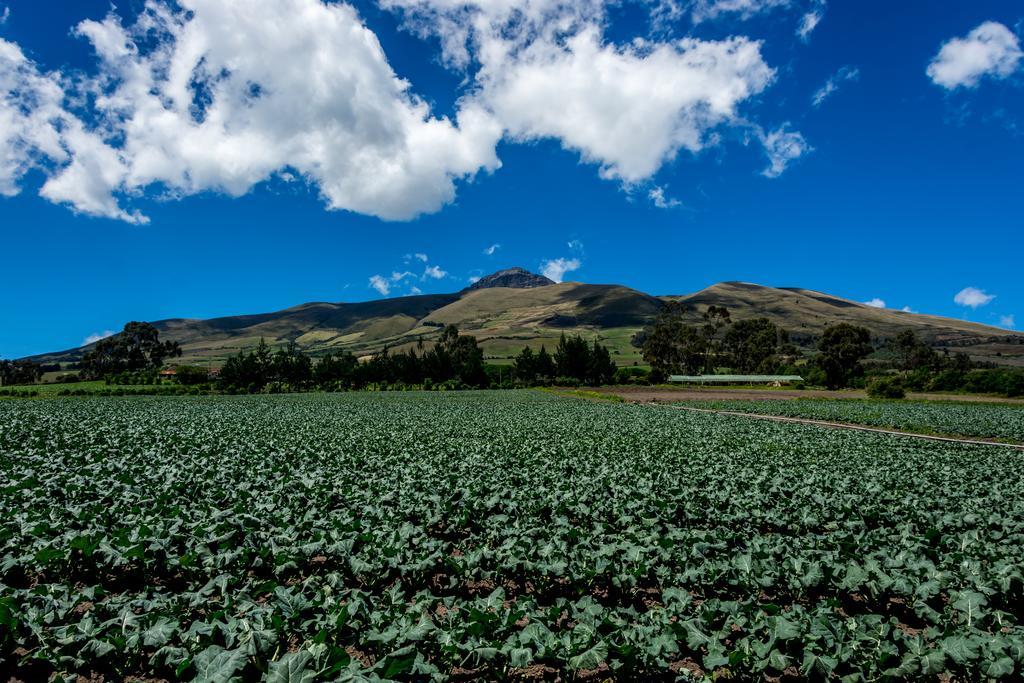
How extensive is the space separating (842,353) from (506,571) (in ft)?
428

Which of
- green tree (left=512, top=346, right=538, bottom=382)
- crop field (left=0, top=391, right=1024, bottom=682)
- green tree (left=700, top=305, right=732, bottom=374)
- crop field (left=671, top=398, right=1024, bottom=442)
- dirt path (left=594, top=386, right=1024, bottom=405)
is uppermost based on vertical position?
green tree (left=700, top=305, right=732, bottom=374)

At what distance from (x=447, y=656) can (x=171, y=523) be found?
7.61 m

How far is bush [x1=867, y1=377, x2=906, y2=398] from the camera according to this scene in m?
72.4

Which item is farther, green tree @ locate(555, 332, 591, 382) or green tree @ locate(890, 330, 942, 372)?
green tree @ locate(890, 330, 942, 372)

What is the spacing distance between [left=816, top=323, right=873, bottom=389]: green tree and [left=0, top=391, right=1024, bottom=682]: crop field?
110 meters

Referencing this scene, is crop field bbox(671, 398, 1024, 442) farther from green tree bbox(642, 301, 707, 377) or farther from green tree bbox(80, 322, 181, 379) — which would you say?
green tree bbox(80, 322, 181, 379)

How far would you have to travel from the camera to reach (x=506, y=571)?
9281 mm

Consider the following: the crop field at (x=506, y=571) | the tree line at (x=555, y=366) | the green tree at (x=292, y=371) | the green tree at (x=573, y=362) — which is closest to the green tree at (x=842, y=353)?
the tree line at (x=555, y=366)

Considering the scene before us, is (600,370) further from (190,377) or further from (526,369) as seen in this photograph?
(190,377)

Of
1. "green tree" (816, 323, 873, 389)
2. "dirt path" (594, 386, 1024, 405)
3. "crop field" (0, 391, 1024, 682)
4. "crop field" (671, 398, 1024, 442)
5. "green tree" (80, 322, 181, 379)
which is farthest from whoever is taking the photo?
"green tree" (80, 322, 181, 379)

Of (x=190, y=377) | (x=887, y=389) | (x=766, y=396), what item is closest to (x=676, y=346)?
(x=766, y=396)

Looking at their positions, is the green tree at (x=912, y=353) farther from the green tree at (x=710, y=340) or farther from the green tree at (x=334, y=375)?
the green tree at (x=334, y=375)

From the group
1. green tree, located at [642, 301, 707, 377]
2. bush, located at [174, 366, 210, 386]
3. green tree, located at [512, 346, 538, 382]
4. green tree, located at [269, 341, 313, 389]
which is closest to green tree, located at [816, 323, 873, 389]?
green tree, located at [642, 301, 707, 377]

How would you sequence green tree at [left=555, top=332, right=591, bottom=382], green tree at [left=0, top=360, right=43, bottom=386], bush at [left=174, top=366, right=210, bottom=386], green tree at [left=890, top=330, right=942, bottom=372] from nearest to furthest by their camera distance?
bush at [left=174, top=366, right=210, bottom=386] < green tree at [left=555, top=332, right=591, bottom=382] < green tree at [left=0, top=360, right=43, bottom=386] < green tree at [left=890, top=330, right=942, bottom=372]
